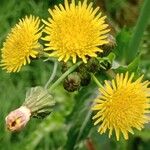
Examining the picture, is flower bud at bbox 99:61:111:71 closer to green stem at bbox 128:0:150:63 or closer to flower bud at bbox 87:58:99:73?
flower bud at bbox 87:58:99:73

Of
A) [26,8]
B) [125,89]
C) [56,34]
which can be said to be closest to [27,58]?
[56,34]

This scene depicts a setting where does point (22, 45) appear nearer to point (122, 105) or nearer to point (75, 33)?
point (75, 33)

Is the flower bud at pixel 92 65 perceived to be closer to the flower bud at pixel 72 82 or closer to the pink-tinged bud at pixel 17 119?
the flower bud at pixel 72 82

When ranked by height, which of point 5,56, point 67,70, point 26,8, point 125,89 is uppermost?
point 26,8

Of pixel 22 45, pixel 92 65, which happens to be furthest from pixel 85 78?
pixel 22 45

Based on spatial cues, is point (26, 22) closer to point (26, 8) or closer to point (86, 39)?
point (86, 39)

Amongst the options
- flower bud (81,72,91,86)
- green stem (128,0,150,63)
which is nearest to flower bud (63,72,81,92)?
flower bud (81,72,91,86)
